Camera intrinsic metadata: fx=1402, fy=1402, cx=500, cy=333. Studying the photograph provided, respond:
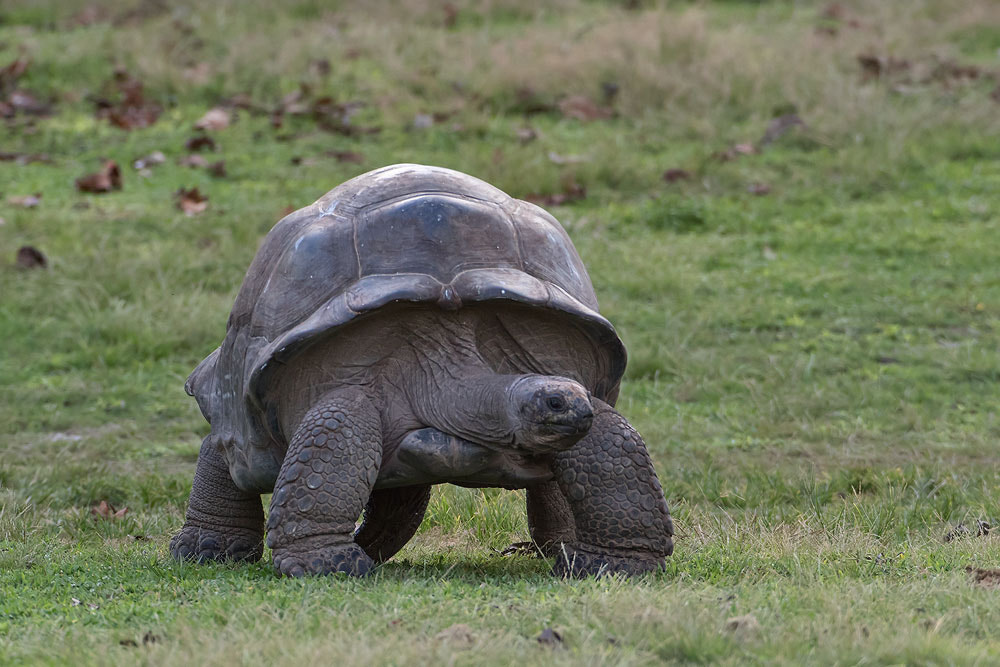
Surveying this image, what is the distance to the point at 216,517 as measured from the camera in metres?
4.20

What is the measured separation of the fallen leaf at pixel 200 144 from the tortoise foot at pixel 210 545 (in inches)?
231

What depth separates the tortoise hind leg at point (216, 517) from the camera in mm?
4156

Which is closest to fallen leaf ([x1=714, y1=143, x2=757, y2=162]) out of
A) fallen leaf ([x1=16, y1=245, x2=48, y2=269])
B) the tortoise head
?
fallen leaf ([x1=16, y1=245, x2=48, y2=269])

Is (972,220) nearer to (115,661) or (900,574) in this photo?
(900,574)

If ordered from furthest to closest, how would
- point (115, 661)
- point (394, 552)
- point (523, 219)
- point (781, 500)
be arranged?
1. point (781, 500)
2. point (394, 552)
3. point (523, 219)
4. point (115, 661)

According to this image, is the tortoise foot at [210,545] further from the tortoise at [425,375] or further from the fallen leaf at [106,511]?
the fallen leaf at [106,511]

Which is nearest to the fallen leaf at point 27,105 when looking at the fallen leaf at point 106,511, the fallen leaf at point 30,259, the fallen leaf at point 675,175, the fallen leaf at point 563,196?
the fallen leaf at point 30,259

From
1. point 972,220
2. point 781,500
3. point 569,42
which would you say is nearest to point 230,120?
point 569,42

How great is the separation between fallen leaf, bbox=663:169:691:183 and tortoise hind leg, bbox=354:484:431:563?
5225mm

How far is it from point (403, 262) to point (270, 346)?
40cm

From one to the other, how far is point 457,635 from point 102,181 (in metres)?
6.99

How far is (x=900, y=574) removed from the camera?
11.2 feet

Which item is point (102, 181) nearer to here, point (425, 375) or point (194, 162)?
point (194, 162)

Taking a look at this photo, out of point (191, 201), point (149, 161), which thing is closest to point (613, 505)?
point (191, 201)
